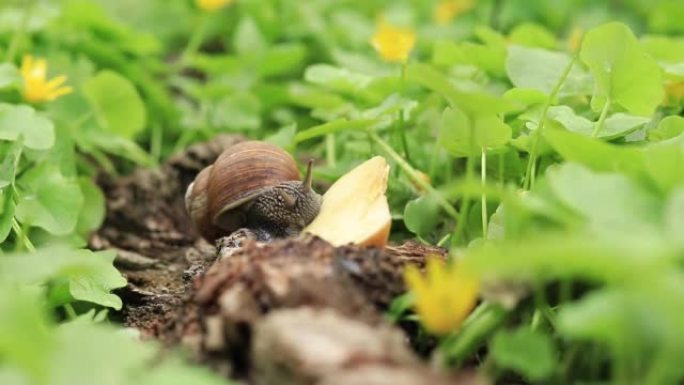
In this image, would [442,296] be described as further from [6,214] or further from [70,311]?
[6,214]

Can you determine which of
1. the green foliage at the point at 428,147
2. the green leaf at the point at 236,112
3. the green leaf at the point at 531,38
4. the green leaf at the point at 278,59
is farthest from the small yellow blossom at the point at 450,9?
the green leaf at the point at 236,112

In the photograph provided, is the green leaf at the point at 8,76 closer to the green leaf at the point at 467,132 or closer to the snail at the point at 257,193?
the snail at the point at 257,193

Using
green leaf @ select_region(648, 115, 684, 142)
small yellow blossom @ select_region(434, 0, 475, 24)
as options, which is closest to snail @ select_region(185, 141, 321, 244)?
green leaf @ select_region(648, 115, 684, 142)

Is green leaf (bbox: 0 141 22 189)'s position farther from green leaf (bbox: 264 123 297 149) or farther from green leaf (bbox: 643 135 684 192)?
Answer: green leaf (bbox: 643 135 684 192)

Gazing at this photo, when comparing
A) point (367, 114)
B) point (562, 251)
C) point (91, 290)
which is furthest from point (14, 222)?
point (562, 251)

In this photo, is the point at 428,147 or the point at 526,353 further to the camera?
the point at 428,147

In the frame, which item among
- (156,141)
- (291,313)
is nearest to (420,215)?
(291,313)

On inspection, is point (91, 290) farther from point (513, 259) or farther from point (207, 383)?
point (513, 259)
